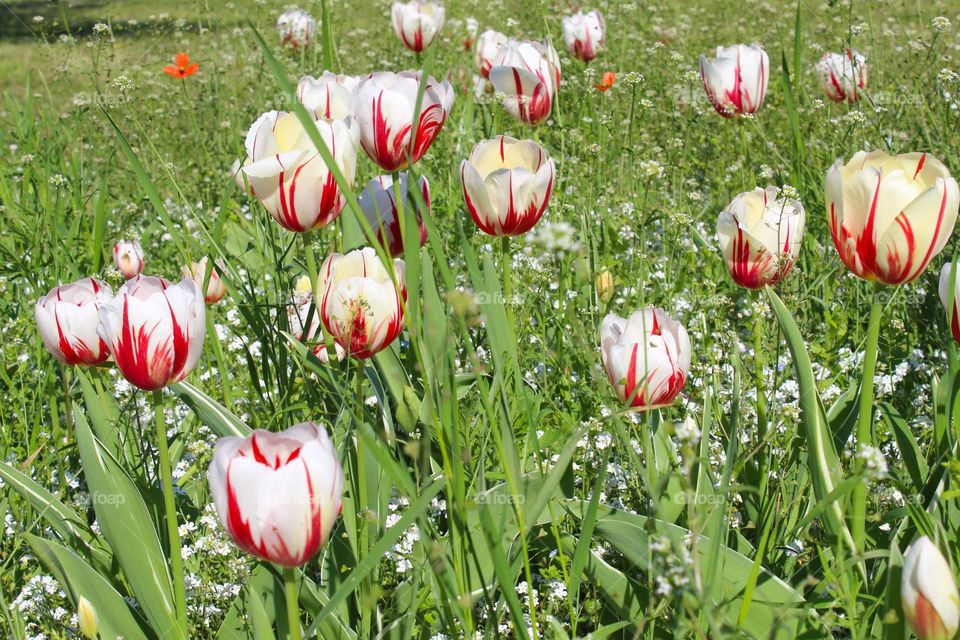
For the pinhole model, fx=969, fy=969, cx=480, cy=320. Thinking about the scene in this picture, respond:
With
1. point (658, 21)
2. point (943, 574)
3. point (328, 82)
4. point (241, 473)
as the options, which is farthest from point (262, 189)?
point (658, 21)

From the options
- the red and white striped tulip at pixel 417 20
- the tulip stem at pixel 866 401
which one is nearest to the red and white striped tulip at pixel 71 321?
the tulip stem at pixel 866 401

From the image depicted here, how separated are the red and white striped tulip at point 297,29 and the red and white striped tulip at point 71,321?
7.71 feet

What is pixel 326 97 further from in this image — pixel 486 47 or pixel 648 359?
pixel 486 47

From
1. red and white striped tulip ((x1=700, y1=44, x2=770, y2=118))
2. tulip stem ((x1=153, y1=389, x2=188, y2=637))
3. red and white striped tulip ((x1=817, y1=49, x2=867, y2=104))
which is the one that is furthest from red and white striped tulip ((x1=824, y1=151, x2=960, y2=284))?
red and white striped tulip ((x1=817, y1=49, x2=867, y2=104))

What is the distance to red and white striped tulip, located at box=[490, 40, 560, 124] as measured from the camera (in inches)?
83.4

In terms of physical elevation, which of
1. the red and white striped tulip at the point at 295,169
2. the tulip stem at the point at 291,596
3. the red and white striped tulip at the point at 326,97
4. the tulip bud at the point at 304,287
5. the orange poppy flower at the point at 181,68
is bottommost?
the tulip stem at the point at 291,596

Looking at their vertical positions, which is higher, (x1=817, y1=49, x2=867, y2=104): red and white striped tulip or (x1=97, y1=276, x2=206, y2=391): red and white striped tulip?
(x1=817, y1=49, x2=867, y2=104): red and white striped tulip

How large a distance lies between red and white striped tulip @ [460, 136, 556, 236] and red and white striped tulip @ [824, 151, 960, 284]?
20.0 inches

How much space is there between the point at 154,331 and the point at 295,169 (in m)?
0.34

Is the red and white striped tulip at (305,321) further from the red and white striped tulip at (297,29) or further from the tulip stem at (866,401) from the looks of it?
the red and white striped tulip at (297,29)

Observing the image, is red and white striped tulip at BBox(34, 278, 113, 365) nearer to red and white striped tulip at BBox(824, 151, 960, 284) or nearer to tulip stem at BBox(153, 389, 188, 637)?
tulip stem at BBox(153, 389, 188, 637)

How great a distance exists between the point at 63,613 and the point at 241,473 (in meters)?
0.87

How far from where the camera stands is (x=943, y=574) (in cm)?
99

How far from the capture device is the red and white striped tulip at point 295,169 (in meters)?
1.42
